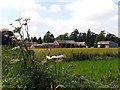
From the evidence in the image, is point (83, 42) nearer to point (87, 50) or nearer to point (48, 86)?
point (48, 86)

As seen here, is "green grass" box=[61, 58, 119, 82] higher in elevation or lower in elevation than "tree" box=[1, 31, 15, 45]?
lower

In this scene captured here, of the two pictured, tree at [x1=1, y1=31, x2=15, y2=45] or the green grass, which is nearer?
tree at [x1=1, y1=31, x2=15, y2=45]

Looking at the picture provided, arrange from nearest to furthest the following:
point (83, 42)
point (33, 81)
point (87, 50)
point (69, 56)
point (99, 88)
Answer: point (33, 81) < point (99, 88) < point (83, 42) < point (69, 56) < point (87, 50)

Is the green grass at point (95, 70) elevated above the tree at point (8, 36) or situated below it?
below

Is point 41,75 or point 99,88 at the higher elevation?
point 41,75

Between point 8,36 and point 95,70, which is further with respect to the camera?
point 95,70

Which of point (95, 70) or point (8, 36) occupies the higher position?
point (8, 36)

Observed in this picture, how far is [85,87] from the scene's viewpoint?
191cm

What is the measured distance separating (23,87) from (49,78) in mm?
313

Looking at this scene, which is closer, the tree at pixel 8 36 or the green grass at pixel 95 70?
the tree at pixel 8 36

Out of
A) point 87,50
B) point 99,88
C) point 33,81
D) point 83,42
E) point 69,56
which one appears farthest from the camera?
point 87,50

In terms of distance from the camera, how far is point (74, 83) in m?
1.96

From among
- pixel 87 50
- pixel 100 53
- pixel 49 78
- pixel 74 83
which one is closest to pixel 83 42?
pixel 74 83

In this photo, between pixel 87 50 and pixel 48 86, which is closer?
pixel 48 86
